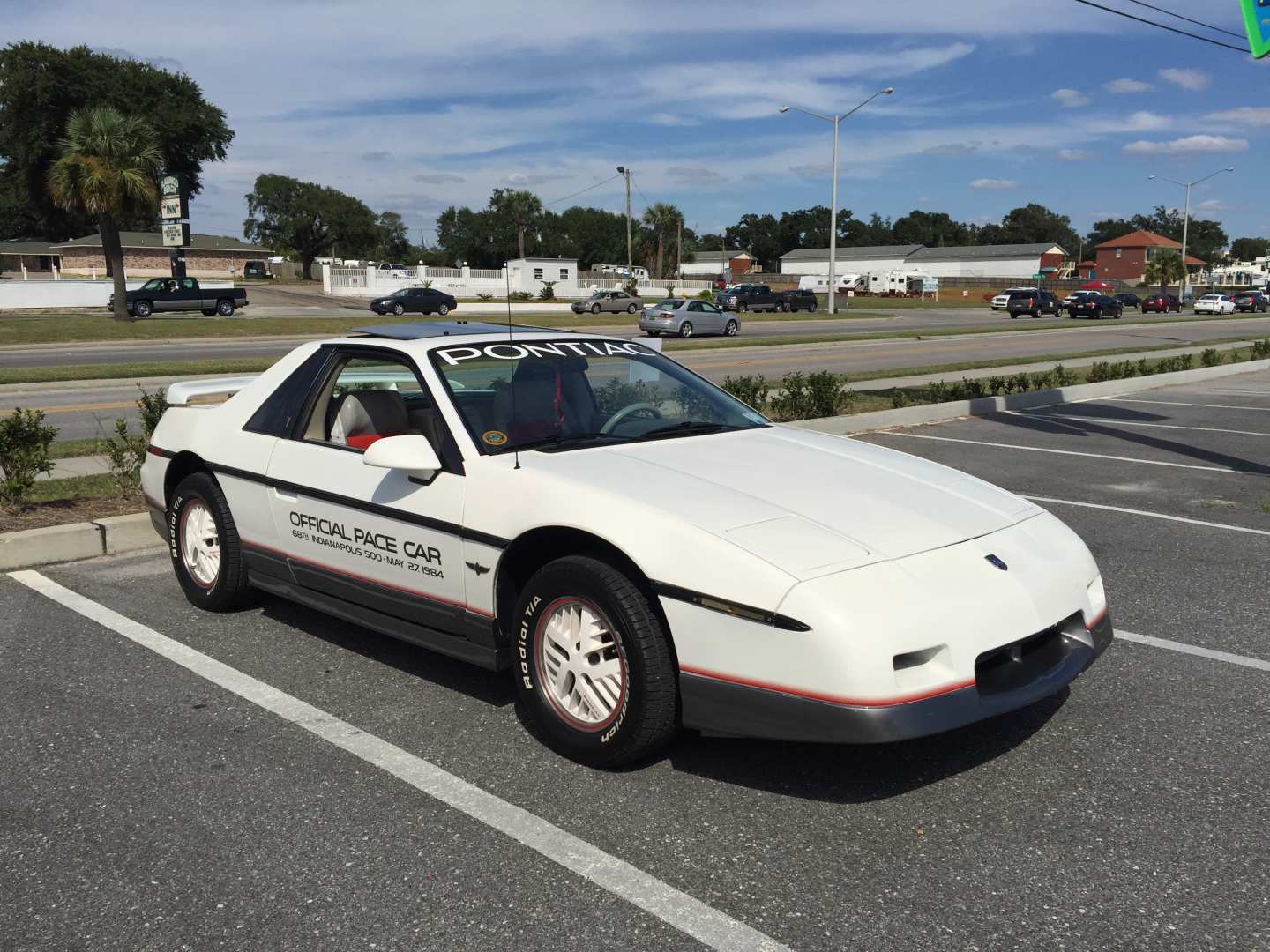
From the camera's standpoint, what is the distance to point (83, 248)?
3425 inches

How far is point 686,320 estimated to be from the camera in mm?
36031

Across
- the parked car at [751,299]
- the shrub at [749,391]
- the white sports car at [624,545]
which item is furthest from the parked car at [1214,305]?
the white sports car at [624,545]

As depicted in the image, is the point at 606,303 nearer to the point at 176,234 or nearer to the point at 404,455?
the point at 176,234

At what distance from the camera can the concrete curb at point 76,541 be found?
635 cm

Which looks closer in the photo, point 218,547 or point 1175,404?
point 218,547

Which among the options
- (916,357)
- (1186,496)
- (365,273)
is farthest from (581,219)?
(1186,496)

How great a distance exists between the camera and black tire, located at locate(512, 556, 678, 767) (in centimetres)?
351

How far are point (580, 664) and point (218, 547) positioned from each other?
102 inches

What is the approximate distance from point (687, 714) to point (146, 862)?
67.0 inches

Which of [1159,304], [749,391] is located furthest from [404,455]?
[1159,304]

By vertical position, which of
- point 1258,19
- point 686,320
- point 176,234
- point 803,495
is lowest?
point 803,495

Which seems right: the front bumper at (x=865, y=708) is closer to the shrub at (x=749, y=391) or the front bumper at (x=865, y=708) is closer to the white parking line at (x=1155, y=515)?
the white parking line at (x=1155, y=515)

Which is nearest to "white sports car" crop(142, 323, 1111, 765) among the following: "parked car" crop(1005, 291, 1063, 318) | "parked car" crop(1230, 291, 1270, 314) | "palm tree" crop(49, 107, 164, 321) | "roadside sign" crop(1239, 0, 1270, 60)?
"roadside sign" crop(1239, 0, 1270, 60)

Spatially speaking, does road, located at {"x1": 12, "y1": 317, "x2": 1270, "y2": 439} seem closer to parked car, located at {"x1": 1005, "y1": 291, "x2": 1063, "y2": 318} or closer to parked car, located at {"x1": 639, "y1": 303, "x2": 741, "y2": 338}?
parked car, located at {"x1": 639, "y1": 303, "x2": 741, "y2": 338}
